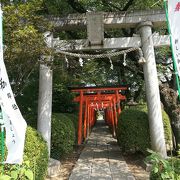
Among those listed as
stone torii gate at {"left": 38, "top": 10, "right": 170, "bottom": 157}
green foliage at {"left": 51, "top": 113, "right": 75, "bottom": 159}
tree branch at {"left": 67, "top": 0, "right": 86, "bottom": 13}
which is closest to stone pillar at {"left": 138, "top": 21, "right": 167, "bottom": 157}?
stone torii gate at {"left": 38, "top": 10, "right": 170, "bottom": 157}

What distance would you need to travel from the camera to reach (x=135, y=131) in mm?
8031

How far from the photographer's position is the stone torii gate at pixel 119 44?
24.3 feet

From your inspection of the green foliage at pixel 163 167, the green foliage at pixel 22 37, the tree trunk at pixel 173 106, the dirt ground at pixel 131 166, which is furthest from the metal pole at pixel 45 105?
the green foliage at pixel 163 167

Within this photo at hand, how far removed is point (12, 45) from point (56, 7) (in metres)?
5.37

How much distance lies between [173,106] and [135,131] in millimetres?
1548

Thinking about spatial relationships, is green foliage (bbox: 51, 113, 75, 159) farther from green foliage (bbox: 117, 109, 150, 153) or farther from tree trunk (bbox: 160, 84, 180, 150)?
tree trunk (bbox: 160, 84, 180, 150)

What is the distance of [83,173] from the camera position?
6.76 m

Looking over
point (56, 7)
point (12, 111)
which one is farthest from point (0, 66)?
point (56, 7)

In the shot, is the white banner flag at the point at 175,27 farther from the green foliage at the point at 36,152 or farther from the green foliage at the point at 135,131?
the green foliage at the point at 135,131

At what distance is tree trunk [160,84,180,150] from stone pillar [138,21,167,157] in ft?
3.62

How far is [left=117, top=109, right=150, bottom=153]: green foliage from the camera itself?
795cm

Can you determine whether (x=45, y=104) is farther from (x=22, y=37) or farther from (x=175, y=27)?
(x=175, y=27)

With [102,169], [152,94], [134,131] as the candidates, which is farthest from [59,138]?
[152,94]

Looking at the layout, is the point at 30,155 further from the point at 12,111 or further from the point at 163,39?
Result: the point at 163,39
